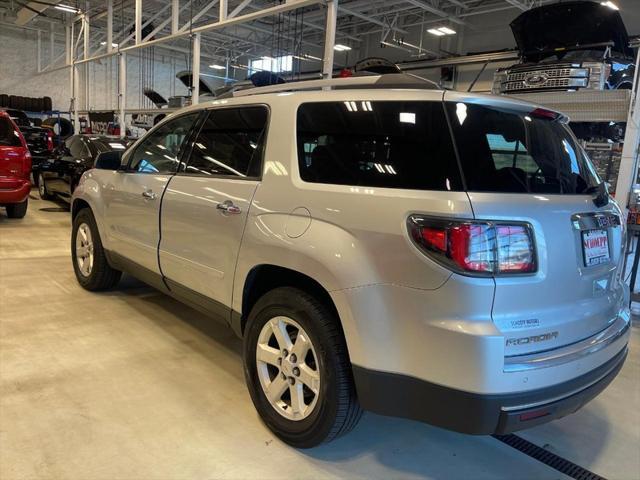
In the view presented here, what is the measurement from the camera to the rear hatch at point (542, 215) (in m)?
1.71

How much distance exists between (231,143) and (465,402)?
187 cm

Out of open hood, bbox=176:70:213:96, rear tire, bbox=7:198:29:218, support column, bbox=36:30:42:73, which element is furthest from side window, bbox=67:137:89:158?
support column, bbox=36:30:42:73

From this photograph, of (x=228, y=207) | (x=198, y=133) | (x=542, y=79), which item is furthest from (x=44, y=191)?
(x=542, y=79)

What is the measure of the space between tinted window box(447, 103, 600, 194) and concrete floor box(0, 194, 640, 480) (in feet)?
4.45

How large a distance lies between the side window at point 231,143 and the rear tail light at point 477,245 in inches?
43.1

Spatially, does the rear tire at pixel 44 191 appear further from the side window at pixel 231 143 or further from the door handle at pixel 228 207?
the door handle at pixel 228 207

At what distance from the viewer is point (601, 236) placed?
2.08 m

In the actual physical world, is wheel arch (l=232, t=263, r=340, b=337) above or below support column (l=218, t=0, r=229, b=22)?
below

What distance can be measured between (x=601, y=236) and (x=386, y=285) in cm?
102

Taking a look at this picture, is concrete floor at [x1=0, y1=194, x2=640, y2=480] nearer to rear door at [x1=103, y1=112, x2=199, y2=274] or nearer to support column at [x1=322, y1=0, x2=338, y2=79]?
rear door at [x1=103, y1=112, x2=199, y2=274]

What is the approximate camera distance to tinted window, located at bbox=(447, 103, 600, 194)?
1.80 metres

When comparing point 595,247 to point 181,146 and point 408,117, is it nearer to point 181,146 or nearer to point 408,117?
point 408,117

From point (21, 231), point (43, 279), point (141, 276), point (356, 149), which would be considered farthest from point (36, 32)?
point (356, 149)

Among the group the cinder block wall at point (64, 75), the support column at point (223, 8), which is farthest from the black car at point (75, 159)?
the cinder block wall at point (64, 75)
